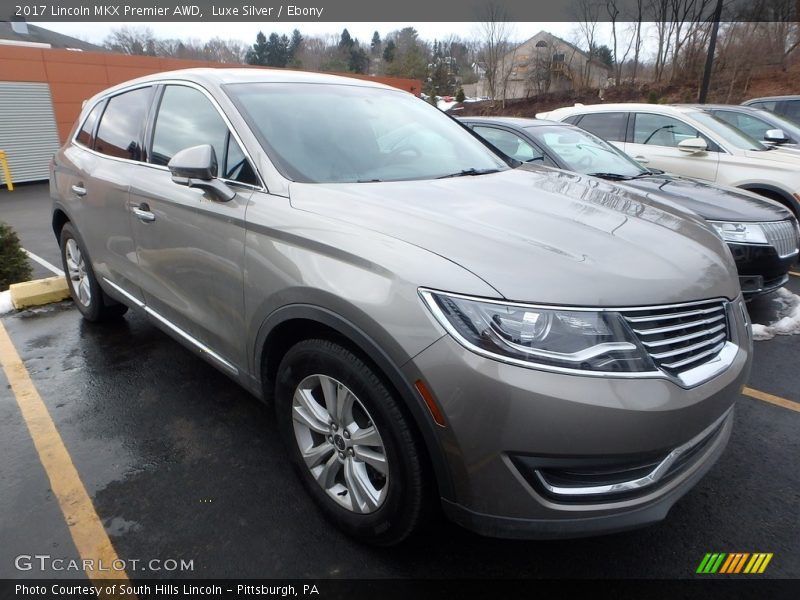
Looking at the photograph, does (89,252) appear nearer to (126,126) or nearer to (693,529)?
(126,126)


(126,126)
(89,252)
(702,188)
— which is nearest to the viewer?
(126,126)

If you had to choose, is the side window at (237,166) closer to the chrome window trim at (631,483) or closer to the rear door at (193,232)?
the rear door at (193,232)

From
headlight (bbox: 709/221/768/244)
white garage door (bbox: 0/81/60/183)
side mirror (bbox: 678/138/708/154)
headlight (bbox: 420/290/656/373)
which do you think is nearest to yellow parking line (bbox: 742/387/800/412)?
headlight (bbox: 709/221/768/244)

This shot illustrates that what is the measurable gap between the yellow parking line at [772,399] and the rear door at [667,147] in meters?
3.90

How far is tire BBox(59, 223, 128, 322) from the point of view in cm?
407

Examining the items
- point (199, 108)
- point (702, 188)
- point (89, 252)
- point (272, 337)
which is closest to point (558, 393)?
point (272, 337)

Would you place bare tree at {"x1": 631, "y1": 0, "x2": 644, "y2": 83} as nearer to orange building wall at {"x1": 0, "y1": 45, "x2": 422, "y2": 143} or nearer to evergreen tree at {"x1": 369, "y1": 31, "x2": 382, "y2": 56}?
orange building wall at {"x1": 0, "y1": 45, "x2": 422, "y2": 143}

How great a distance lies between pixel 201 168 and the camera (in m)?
2.27

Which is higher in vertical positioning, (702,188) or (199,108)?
(199,108)

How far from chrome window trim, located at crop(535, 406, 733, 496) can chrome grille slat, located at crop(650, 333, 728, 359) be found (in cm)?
28

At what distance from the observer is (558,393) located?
151cm

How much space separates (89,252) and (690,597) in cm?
412

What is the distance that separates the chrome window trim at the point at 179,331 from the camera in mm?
2629

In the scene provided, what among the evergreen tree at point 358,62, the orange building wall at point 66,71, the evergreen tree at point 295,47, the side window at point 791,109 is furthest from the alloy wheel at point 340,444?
the evergreen tree at point 358,62
